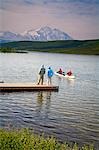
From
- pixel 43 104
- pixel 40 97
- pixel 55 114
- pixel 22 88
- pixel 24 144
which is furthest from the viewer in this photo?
pixel 22 88

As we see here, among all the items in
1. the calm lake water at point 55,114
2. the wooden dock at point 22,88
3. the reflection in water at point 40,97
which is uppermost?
the wooden dock at point 22,88

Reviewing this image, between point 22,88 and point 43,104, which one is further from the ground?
point 22,88

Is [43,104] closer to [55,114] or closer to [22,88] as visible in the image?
[55,114]

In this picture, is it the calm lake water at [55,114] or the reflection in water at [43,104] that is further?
the reflection in water at [43,104]

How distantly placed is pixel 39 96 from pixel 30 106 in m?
6.31

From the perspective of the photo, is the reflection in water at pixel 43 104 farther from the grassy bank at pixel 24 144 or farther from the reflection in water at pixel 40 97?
the grassy bank at pixel 24 144

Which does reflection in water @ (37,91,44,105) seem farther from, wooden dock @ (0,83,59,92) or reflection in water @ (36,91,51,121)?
wooden dock @ (0,83,59,92)

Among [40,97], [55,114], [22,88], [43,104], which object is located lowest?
[55,114]

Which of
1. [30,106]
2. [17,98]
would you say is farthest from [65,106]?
[17,98]

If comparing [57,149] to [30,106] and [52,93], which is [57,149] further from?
[52,93]

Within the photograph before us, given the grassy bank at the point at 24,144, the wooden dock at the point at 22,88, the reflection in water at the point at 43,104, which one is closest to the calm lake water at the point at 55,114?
the reflection in water at the point at 43,104

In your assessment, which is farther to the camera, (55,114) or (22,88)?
(22,88)

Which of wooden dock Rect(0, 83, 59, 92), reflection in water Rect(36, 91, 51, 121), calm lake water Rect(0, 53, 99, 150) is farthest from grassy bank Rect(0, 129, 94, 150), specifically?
wooden dock Rect(0, 83, 59, 92)

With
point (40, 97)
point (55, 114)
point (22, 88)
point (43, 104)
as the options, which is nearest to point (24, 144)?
point (55, 114)
